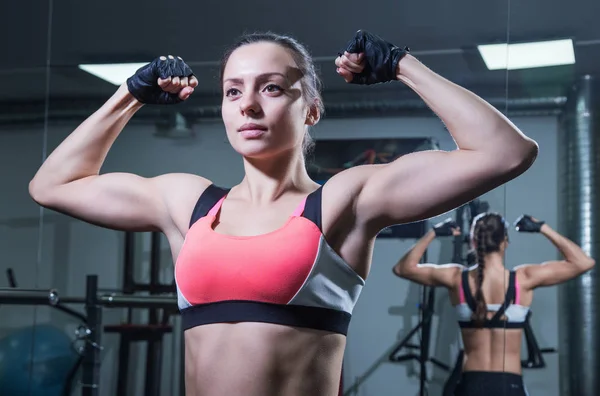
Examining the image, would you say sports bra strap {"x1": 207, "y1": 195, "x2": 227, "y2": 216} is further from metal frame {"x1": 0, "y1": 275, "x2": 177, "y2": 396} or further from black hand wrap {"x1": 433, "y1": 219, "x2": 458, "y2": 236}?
black hand wrap {"x1": 433, "y1": 219, "x2": 458, "y2": 236}

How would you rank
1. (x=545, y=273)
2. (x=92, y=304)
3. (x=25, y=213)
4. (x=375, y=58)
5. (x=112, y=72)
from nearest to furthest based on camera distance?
(x=375, y=58)
(x=545, y=273)
(x=92, y=304)
(x=112, y=72)
(x=25, y=213)

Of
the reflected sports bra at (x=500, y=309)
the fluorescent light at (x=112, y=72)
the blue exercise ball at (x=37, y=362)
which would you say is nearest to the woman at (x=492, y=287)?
the reflected sports bra at (x=500, y=309)

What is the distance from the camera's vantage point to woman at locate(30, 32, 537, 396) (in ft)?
4.43

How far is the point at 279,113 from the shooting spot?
149cm

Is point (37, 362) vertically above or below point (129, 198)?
below

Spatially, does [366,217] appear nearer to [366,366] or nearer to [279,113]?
[279,113]

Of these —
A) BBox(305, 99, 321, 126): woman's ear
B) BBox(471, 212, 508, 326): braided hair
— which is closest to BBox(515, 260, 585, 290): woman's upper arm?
BBox(471, 212, 508, 326): braided hair

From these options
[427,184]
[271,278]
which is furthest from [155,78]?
[427,184]

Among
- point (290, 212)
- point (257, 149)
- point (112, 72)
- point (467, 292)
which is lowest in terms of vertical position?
point (467, 292)

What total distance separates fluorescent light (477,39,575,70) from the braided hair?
706mm

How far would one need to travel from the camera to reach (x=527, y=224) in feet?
11.3

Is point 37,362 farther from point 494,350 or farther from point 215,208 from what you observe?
Answer: point 215,208

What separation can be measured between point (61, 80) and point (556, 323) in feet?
9.25

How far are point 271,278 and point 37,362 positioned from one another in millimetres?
3095
